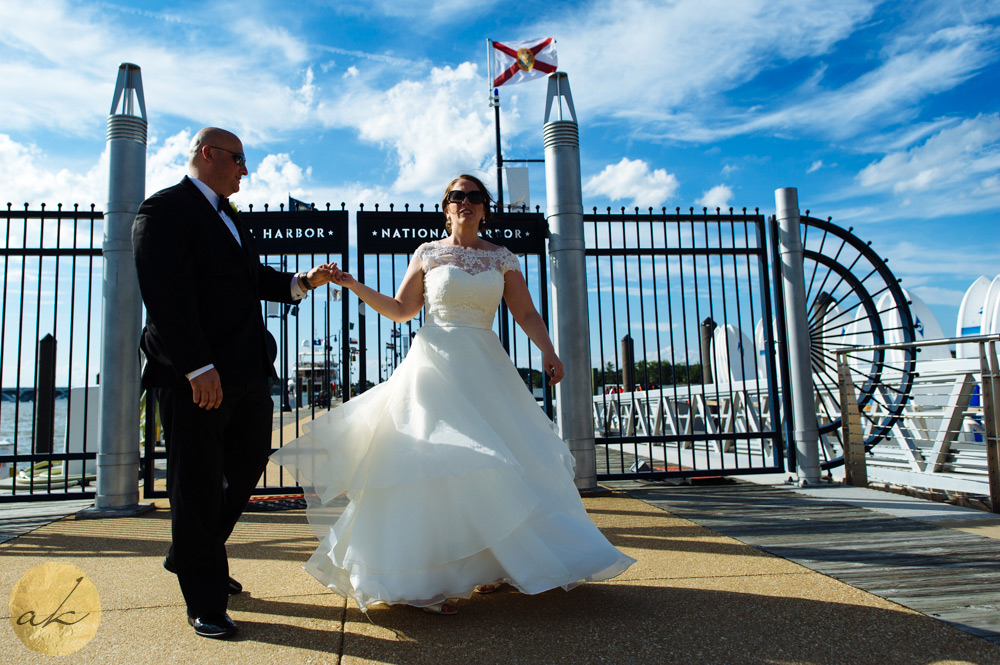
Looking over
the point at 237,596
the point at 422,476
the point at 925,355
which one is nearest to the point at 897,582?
the point at 422,476

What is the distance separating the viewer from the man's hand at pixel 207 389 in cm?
229

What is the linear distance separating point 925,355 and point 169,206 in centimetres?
1963

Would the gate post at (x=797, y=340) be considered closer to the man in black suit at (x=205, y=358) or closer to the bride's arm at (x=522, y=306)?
the bride's arm at (x=522, y=306)

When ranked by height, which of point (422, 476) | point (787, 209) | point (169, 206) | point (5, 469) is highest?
point (787, 209)

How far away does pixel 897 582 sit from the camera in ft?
9.35

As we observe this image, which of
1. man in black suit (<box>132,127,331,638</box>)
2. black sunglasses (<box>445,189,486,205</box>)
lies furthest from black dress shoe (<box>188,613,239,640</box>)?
black sunglasses (<box>445,189,486,205</box>)

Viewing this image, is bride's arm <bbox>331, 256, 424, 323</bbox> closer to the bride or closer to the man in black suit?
the bride

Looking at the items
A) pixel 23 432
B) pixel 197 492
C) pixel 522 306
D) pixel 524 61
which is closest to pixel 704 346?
pixel 524 61

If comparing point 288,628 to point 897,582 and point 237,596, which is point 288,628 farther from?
point 897,582

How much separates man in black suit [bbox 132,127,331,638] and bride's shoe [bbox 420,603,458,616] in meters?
0.72

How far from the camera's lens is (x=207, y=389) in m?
2.29

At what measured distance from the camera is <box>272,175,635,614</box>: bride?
2.31 meters

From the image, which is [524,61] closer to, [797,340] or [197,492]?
[797,340]

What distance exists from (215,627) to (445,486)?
96cm
